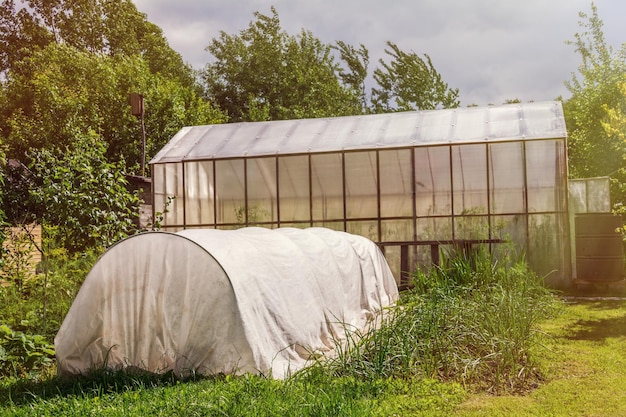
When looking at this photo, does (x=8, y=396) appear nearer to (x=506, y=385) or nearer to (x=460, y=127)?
(x=506, y=385)

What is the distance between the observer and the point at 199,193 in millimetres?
13703

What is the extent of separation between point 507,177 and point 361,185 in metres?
2.77

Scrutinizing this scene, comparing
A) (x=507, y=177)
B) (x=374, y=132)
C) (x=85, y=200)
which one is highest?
(x=374, y=132)

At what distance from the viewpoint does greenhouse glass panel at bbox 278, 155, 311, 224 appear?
13.1m

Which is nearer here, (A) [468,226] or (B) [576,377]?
(B) [576,377]

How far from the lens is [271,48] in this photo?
28.5 m

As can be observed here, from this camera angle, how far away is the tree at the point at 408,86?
24.6 metres

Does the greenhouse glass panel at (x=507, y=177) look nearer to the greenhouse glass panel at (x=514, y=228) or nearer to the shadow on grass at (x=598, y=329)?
the greenhouse glass panel at (x=514, y=228)

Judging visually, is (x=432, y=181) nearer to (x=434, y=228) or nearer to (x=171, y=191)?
(x=434, y=228)

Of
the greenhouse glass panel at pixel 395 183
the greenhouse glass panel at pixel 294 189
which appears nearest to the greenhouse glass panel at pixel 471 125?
the greenhouse glass panel at pixel 395 183

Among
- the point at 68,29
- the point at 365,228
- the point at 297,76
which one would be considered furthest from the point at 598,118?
the point at 68,29

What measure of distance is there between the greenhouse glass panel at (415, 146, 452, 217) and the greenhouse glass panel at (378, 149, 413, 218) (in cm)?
17

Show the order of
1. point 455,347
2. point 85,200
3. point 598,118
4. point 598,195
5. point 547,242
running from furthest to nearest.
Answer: point 598,118
point 598,195
point 547,242
point 85,200
point 455,347

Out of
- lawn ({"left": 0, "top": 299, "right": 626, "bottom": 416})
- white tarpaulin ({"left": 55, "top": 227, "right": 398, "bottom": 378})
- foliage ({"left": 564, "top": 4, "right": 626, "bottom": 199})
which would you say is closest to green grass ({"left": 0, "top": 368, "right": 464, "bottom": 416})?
lawn ({"left": 0, "top": 299, "right": 626, "bottom": 416})
